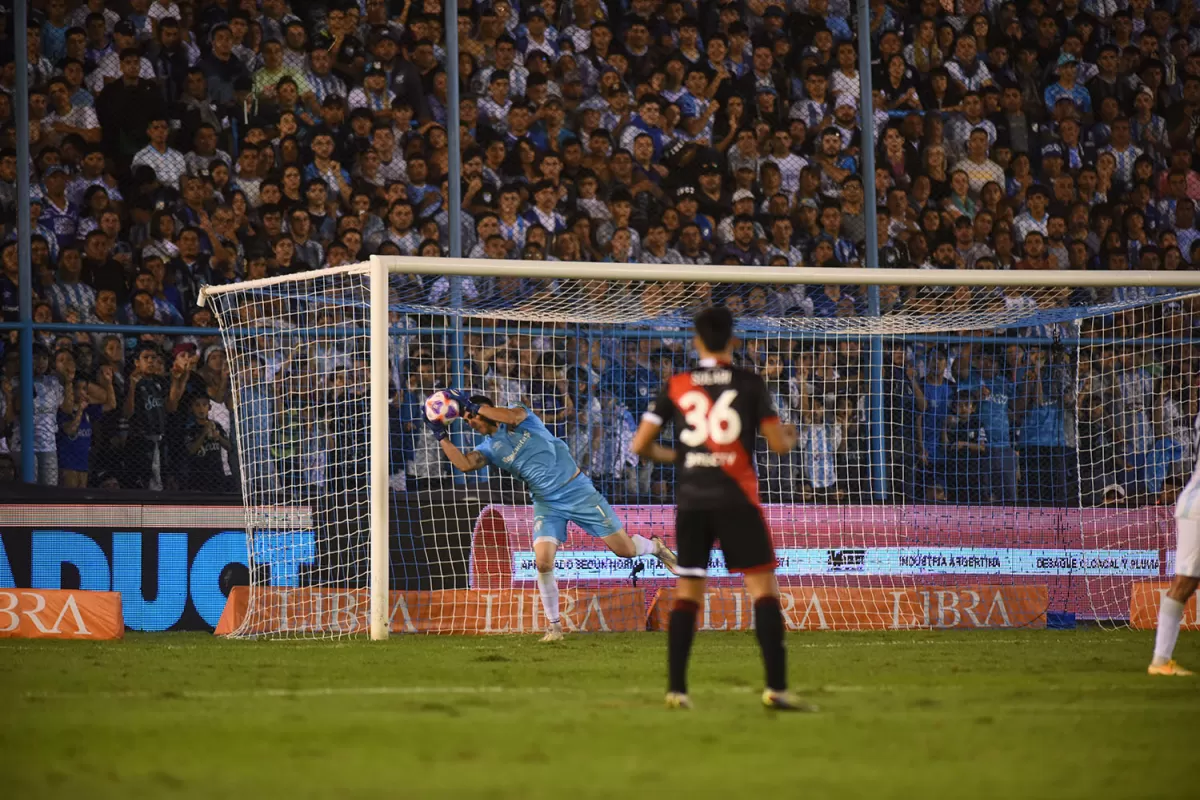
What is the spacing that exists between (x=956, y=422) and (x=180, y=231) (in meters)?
7.84

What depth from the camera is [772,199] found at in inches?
666

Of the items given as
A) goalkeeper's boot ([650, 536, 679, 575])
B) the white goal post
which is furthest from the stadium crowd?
goalkeeper's boot ([650, 536, 679, 575])

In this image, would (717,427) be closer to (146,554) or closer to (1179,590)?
(1179,590)

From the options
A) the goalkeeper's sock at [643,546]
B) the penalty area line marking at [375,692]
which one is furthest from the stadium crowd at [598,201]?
the penalty area line marking at [375,692]

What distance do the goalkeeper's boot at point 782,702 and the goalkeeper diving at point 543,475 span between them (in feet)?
17.6

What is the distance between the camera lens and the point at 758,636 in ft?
23.8

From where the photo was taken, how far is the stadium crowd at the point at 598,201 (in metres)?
14.6

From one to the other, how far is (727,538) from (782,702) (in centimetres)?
80

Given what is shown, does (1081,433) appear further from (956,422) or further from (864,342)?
(864,342)

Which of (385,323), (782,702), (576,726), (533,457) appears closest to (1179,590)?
(782,702)

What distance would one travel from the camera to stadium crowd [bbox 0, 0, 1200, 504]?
14562 mm

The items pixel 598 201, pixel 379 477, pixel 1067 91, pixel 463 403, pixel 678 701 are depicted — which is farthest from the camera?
pixel 1067 91

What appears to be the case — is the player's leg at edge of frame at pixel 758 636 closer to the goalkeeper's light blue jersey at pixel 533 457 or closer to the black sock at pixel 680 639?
the black sock at pixel 680 639

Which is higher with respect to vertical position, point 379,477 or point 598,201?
point 598,201
